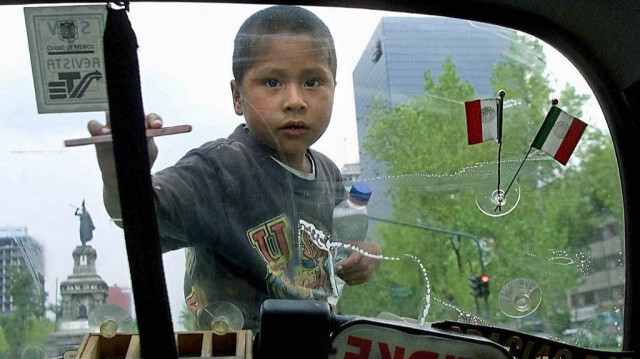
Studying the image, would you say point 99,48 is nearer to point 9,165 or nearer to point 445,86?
point 9,165

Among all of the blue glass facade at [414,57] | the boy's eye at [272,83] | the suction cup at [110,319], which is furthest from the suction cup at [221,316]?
the boy's eye at [272,83]

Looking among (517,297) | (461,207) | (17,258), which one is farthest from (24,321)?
(517,297)

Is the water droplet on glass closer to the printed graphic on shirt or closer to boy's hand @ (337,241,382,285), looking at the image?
the printed graphic on shirt

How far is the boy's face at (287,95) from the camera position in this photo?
2131mm

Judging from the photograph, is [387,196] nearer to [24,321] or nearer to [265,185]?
[265,185]

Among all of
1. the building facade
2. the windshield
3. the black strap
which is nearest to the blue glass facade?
the windshield

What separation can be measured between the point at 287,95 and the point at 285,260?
37 cm

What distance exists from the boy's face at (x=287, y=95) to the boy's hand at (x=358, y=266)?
10.2 inches

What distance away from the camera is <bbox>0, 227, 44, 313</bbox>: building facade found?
206cm

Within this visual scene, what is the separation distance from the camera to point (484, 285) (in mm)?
2271

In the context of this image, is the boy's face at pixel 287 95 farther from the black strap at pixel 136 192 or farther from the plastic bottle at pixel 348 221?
the black strap at pixel 136 192

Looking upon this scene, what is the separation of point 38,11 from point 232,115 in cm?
47

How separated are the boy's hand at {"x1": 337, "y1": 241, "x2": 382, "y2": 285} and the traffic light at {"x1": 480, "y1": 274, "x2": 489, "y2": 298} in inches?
10.4

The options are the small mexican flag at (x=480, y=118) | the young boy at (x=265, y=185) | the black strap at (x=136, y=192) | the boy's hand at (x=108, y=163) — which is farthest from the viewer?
the small mexican flag at (x=480, y=118)
